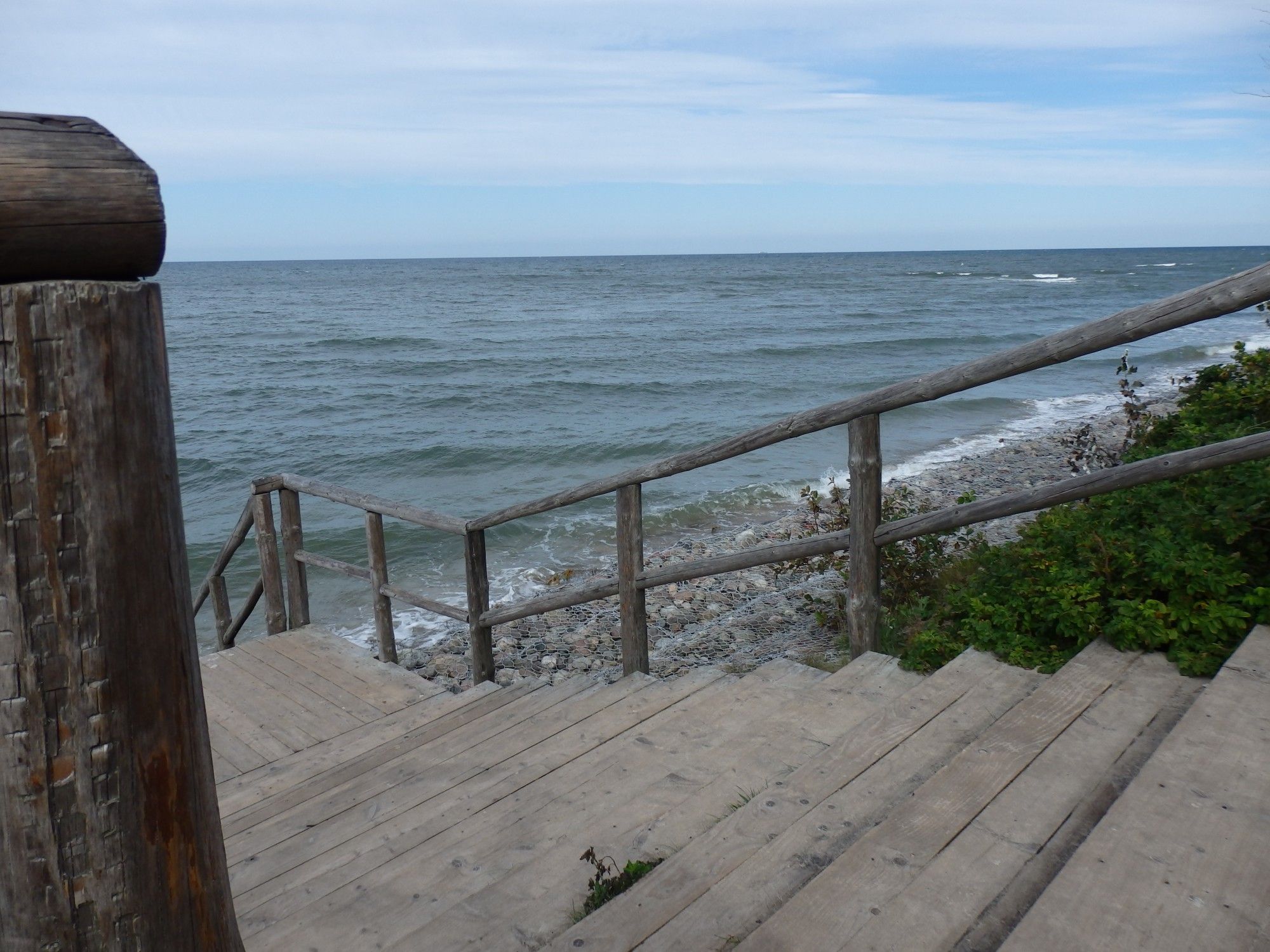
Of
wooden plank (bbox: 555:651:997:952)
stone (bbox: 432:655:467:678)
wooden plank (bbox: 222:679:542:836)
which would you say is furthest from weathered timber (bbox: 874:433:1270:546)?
stone (bbox: 432:655:467:678)

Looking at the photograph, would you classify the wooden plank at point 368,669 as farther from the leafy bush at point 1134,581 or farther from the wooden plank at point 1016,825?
the wooden plank at point 1016,825

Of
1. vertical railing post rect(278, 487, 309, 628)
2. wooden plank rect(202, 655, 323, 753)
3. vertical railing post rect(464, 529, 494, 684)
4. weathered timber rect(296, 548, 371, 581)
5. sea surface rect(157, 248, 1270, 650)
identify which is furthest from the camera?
sea surface rect(157, 248, 1270, 650)

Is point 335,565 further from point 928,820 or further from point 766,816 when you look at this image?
point 928,820

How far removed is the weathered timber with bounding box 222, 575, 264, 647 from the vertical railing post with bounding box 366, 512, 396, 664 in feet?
3.61

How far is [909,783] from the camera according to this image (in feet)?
8.84

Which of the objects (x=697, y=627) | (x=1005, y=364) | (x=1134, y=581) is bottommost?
(x=697, y=627)

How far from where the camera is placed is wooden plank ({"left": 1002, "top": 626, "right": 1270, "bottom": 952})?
185 cm

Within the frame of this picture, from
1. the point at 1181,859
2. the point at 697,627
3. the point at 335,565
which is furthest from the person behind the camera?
the point at 697,627

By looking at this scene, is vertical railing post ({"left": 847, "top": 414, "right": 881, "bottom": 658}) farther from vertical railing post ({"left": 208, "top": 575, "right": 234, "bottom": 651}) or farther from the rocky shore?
vertical railing post ({"left": 208, "top": 575, "right": 234, "bottom": 651})

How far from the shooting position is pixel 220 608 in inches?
289

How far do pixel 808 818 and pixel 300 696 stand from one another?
3.71 meters

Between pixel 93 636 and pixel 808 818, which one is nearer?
pixel 93 636

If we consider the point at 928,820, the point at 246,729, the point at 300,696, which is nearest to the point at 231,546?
the point at 300,696

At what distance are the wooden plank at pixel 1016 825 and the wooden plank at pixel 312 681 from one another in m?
3.40
